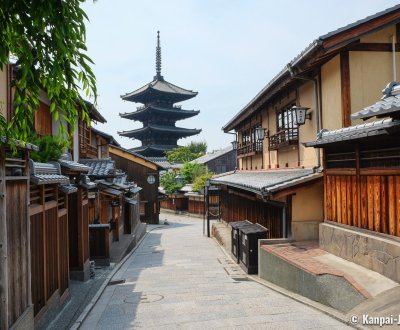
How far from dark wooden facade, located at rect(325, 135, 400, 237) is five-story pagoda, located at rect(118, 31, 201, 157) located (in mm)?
54615

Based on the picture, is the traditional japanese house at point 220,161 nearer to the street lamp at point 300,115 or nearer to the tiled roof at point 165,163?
the tiled roof at point 165,163

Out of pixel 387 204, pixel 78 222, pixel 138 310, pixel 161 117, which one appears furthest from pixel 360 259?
pixel 161 117

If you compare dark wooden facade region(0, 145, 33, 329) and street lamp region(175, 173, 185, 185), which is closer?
dark wooden facade region(0, 145, 33, 329)

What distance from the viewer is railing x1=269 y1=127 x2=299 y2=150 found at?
15.5 metres

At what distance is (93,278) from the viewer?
45.2 feet

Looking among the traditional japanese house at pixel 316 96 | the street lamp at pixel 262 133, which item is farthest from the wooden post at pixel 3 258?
the street lamp at pixel 262 133

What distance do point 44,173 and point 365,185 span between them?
24.7 ft

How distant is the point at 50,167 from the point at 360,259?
779 centimetres

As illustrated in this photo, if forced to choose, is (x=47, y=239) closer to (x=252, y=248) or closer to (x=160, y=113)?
(x=252, y=248)

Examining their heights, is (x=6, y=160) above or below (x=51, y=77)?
below

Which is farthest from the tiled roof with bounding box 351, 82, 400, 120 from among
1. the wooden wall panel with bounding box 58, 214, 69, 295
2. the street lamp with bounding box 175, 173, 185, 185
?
the street lamp with bounding box 175, 173, 185, 185

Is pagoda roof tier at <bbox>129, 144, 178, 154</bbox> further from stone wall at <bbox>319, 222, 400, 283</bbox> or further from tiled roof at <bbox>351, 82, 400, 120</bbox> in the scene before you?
tiled roof at <bbox>351, 82, 400, 120</bbox>

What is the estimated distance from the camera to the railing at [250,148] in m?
21.6

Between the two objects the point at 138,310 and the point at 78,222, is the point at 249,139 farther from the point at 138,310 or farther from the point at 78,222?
the point at 138,310
